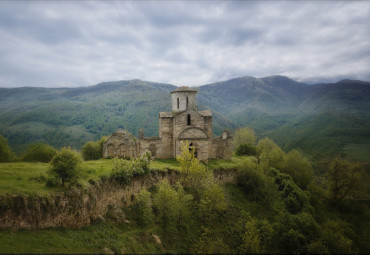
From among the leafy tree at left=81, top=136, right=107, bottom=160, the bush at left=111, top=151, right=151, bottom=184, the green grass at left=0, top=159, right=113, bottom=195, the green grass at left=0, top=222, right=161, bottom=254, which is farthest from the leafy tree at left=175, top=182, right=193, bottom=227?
the leafy tree at left=81, top=136, right=107, bottom=160

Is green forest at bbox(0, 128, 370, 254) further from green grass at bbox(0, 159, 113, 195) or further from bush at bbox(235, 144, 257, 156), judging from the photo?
bush at bbox(235, 144, 257, 156)

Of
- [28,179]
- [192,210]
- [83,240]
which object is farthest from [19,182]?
[192,210]

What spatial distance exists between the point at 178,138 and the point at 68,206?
17554mm

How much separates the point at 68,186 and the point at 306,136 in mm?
124830

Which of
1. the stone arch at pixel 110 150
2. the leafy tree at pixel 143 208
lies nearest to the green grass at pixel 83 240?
the leafy tree at pixel 143 208

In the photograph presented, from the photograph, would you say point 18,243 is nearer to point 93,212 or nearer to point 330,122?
point 93,212

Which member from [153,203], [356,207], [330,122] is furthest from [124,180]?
[330,122]

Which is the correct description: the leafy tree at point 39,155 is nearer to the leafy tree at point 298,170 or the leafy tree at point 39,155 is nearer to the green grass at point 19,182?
the green grass at point 19,182

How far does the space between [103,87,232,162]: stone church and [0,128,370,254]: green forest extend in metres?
2.47

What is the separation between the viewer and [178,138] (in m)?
31.1

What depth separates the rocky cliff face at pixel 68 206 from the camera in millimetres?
13008

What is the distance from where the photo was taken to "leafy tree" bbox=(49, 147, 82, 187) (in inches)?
630

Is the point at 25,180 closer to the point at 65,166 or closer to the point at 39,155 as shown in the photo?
the point at 65,166

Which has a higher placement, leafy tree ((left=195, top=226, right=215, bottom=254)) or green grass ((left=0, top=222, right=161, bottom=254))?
green grass ((left=0, top=222, right=161, bottom=254))
